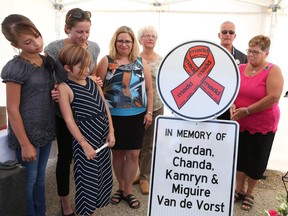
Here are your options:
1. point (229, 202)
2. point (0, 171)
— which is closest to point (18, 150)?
point (0, 171)

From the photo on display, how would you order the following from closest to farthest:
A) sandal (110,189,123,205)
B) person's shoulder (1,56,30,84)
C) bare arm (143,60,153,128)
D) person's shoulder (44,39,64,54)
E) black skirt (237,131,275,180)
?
person's shoulder (1,56,30,84)
person's shoulder (44,39,64,54)
bare arm (143,60,153,128)
black skirt (237,131,275,180)
sandal (110,189,123,205)

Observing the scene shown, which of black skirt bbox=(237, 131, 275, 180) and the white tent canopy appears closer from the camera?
black skirt bbox=(237, 131, 275, 180)

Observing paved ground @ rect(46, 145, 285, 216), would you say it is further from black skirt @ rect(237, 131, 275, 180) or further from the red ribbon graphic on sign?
the red ribbon graphic on sign

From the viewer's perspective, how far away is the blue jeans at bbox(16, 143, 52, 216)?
1.68m

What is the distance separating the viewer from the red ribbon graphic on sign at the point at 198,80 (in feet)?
3.90

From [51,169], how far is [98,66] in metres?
1.58

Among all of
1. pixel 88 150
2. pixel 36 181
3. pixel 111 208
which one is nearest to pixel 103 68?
pixel 88 150

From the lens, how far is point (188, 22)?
4664 mm

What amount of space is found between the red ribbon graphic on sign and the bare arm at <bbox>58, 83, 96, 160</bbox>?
0.67 meters

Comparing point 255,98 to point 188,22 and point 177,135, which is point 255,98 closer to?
point 177,135

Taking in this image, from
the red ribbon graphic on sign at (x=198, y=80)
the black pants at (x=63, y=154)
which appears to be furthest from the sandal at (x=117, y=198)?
the red ribbon graphic on sign at (x=198, y=80)

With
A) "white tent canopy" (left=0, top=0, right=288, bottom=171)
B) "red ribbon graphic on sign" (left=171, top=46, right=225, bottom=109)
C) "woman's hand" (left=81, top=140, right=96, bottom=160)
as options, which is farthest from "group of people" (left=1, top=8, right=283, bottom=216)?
"white tent canopy" (left=0, top=0, right=288, bottom=171)

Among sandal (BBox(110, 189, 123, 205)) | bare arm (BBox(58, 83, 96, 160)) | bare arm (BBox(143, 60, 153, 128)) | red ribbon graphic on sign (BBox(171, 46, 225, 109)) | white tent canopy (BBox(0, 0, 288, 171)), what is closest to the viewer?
red ribbon graphic on sign (BBox(171, 46, 225, 109))

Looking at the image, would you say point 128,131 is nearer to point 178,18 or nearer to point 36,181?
point 36,181
